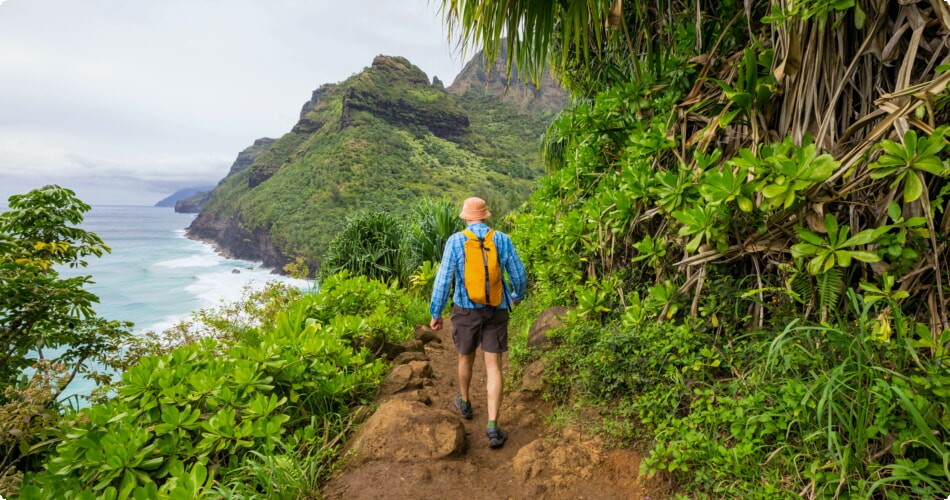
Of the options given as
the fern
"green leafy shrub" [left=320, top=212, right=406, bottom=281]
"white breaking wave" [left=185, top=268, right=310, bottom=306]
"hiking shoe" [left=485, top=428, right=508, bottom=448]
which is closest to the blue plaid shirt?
"hiking shoe" [left=485, top=428, right=508, bottom=448]

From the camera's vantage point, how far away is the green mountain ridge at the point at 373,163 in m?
40.5

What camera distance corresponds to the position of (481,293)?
2412mm

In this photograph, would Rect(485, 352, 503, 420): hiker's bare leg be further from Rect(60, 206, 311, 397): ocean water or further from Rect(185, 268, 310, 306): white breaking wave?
Rect(185, 268, 310, 306): white breaking wave

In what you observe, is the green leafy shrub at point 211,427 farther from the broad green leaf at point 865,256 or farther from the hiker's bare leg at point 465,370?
the broad green leaf at point 865,256

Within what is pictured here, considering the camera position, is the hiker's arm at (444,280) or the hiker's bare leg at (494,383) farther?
the hiker's arm at (444,280)

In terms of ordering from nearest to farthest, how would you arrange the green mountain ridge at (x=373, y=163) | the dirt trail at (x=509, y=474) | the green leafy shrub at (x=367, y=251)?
the dirt trail at (x=509, y=474) → the green leafy shrub at (x=367, y=251) → the green mountain ridge at (x=373, y=163)

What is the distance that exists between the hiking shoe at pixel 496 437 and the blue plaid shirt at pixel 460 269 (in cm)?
73

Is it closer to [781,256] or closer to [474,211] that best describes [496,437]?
[474,211]

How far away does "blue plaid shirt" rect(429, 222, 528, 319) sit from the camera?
2512 millimetres

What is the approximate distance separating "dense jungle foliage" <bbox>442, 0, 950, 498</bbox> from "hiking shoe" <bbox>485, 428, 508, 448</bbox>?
0.51m

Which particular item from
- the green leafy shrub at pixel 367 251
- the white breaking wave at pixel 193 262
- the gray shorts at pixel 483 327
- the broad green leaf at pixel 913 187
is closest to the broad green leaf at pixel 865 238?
the broad green leaf at pixel 913 187

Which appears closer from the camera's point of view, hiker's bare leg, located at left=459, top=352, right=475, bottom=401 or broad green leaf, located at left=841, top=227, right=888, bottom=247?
broad green leaf, located at left=841, top=227, right=888, bottom=247

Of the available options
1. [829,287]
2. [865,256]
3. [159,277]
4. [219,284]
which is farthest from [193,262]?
[865,256]

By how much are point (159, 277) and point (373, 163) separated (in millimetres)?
26835
